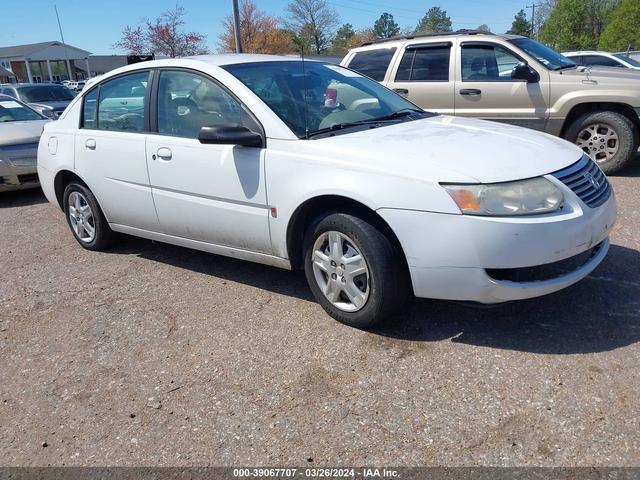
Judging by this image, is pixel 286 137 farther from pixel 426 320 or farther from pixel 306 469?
pixel 306 469

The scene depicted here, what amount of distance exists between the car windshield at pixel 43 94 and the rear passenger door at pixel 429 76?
11.4 meters

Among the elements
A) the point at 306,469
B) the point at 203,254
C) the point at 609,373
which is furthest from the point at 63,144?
the point at 609,373

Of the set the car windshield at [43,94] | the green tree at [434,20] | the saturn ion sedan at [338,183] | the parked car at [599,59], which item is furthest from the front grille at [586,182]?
the green tree at [434,20]

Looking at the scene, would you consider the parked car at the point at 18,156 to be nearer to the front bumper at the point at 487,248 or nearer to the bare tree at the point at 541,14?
the front bumper at the point at 487,248

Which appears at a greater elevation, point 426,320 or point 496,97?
point 496,97

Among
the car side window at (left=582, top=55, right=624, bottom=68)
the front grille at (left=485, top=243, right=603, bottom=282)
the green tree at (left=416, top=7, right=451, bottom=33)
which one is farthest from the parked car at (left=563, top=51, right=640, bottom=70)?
the green tree at (left=416, top=7, right=451, bottom=33)

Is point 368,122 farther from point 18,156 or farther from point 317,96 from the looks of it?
point 18,156

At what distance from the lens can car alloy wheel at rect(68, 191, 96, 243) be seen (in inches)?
193

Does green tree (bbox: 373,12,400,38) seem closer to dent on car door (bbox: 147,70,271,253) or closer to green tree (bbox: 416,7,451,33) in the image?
green tree (bbox: 416,7,451,33)

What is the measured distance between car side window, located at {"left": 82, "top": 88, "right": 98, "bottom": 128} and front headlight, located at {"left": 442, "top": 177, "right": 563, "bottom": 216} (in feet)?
11.0

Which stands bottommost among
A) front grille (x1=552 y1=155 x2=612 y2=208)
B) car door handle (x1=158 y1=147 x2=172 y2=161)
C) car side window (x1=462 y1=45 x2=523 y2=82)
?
front grille (x1=552 y1=155 x2=612 y2=208)

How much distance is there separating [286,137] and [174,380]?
1.58m

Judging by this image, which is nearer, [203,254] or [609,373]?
[609,373]

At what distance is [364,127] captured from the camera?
3.60m
